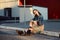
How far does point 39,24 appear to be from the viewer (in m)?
14.0

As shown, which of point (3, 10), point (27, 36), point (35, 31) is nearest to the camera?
point (27, 36)

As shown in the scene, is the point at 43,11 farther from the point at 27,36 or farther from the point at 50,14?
the point at 27,36

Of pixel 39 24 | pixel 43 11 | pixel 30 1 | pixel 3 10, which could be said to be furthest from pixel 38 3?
pixel 39 24

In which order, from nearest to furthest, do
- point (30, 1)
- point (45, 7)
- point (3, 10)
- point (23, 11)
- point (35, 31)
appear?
1. point (35, 31)
2. point (23, 11)
3. point (45, 7)
4. point (30, 1)
5. point (3, 10)

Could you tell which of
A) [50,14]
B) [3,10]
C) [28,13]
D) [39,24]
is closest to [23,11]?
[28,13]

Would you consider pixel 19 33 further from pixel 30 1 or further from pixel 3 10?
pixel 3 10

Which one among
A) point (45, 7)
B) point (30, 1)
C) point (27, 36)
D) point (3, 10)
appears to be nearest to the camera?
point (27, 36)

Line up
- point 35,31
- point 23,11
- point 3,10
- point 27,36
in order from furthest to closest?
1. point 3,10
2. point 23,11
3. point 35,31
4. point 27,36

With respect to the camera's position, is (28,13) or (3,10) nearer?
(28,13)

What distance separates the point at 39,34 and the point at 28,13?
1013cm

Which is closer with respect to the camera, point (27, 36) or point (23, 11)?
point (27, 36)

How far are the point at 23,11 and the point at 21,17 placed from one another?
0.74 metres

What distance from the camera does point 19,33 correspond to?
13.0 metres

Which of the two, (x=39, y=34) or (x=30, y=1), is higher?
(x=30, y=1)
